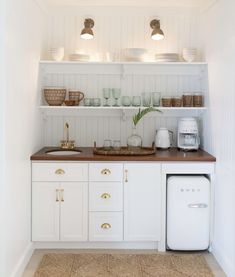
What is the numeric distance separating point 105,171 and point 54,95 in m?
0.95

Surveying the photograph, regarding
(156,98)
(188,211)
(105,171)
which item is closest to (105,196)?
(105,171)

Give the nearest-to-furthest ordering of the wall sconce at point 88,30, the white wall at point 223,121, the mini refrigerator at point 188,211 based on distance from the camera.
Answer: the white wall at point 223,121 < the mini refrigerator at point 188,211 < the wall sconce at point 88,30

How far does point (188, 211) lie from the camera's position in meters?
3.45

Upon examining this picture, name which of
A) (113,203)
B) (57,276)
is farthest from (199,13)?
(57,276)

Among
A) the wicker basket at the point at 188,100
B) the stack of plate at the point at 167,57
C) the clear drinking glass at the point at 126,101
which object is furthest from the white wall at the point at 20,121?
the wicker basket at the point at 188,100

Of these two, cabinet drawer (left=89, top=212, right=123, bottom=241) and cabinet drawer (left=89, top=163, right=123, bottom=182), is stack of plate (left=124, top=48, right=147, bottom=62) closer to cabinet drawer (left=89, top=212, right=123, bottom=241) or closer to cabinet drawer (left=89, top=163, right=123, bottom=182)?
cabinet drawer (left=89, top=163, right=123, bottom=182)

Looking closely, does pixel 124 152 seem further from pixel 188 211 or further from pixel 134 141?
pixel 188 211

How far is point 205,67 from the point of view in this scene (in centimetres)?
388

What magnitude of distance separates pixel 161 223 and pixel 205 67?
1.55m

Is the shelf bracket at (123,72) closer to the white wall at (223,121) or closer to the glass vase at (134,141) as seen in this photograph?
the glass vase at (134,141)

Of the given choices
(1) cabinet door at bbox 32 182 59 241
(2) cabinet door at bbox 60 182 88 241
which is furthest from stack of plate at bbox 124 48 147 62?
(1) cabinet door at bbox 32 182 59 241

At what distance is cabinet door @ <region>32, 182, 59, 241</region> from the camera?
3.49 m

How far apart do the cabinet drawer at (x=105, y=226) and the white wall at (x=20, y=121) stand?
1.81ft

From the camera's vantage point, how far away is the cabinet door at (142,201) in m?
3.51
